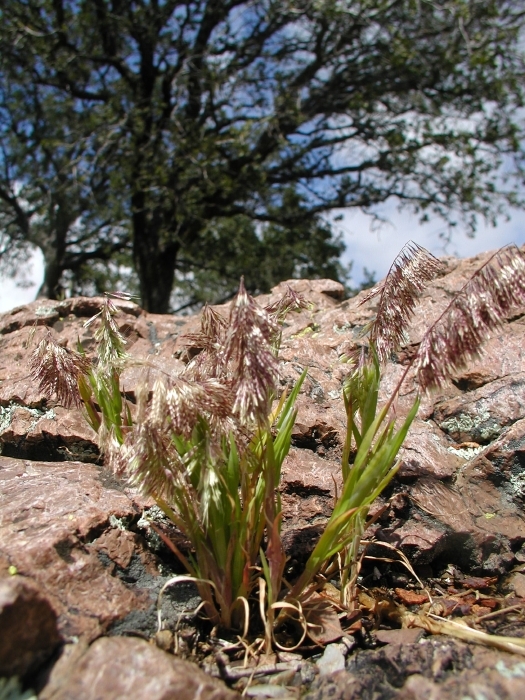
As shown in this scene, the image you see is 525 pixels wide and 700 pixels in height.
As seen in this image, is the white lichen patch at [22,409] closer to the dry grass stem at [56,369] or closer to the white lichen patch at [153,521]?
the dry grass stem at [56,369]

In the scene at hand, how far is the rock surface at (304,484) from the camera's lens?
5.72 ft

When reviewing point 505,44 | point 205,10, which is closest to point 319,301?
point 505,44

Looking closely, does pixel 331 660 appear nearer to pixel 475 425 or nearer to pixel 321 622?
pixel 321 622

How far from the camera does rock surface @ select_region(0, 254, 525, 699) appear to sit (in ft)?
5.72

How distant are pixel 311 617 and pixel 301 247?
35.5 feet

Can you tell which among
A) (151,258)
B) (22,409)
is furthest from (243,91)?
(22,409)

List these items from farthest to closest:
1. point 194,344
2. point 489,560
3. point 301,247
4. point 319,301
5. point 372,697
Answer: point 301,247 < point 319,301 < point 489,560 < point 194,344 < point 372,697

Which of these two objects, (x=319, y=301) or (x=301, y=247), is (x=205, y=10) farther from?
(x=319, y=301)

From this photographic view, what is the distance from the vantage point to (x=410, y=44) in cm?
863

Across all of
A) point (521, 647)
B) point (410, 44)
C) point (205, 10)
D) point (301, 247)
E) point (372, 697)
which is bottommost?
point (372, 697)

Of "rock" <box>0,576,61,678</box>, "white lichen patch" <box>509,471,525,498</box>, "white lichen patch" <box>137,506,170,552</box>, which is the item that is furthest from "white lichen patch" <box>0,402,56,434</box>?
"white lichen patch" <box>509,471,525,498</box>

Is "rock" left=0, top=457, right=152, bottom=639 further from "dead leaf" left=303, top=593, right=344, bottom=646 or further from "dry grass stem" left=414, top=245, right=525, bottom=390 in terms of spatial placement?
"dry grass stem" left=414, top=245, right=525, bottom=390

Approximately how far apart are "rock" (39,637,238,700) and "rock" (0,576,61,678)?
72 millimetres

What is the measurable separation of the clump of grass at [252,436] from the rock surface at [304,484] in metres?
0.19
